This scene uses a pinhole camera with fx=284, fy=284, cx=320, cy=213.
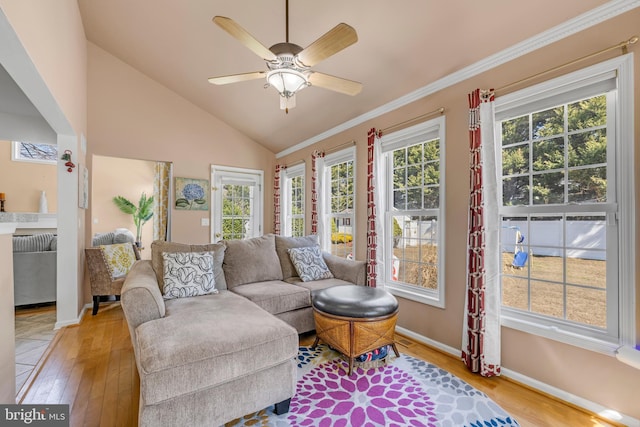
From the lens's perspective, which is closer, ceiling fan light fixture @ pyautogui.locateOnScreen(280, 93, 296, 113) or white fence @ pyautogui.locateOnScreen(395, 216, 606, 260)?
white fence @ pyautogui.locateOnScreen(395, 216, 606, 260)

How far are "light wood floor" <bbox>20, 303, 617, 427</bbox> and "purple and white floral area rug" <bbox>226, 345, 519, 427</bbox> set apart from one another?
0.16m

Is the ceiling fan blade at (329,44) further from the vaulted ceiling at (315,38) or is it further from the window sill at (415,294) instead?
the window sill at (415,294)

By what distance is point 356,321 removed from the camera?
7.13 feet

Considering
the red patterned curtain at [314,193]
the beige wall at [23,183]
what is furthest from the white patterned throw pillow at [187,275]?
the beige wall at [23,183]

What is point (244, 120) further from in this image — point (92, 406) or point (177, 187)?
point (92, 406)

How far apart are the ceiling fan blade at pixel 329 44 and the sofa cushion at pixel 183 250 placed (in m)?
1.95

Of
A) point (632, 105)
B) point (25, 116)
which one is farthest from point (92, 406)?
point (25, 116)

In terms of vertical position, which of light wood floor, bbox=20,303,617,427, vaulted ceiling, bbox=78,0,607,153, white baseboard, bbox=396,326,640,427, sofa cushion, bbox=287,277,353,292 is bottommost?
light wood floor, bbox=20,303,617,427

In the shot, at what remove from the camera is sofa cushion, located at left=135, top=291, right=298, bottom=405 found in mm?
1384

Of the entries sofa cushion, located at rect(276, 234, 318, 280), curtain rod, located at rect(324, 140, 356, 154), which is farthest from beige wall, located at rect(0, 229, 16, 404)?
curtain rod, located at rect(324, 140, 356, 154)

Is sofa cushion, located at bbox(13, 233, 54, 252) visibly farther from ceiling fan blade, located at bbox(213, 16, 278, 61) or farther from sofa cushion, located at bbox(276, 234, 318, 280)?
ceiling fan blade, located at bbox(213, 16, 278, 61)

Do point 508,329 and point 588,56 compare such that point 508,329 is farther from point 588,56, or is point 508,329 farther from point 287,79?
point 287,79

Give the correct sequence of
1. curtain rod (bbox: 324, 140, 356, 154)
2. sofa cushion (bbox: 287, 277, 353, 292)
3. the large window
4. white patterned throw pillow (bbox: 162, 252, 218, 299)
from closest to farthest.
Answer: white patterned throw pillow (bbox: 162, 252, 218, 299)
sofa cushion (bbox: 287, 277, 353, 292)
curtain rod (bbox: 324, 140, 356, 154)
the large window

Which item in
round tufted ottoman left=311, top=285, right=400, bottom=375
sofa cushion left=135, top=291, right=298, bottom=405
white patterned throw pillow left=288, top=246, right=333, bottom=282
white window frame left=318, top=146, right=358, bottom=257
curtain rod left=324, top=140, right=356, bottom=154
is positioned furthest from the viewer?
white window frame left=318, top=146, right=358, bottom=257
